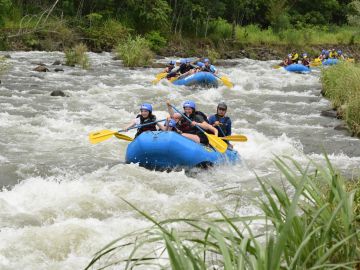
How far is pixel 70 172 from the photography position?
6496mm

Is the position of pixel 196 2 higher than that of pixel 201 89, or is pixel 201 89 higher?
pixel 196 2

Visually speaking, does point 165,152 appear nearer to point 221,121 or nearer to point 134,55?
point 221,121

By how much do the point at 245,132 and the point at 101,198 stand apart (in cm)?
462

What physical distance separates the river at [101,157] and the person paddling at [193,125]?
0.55 meters

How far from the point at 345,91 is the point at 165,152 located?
5855mm

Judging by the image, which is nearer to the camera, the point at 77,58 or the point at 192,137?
the point at 192,137

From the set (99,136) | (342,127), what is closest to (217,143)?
(99,136)

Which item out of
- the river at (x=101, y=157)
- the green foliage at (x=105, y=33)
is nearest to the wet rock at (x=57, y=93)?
the river at (x=101, y=157)

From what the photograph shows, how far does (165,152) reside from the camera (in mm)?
6531

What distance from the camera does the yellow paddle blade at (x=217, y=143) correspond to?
6.80 meters

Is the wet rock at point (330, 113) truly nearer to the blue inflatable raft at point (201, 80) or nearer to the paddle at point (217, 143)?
the blue inflatable raft at point (201, 80)

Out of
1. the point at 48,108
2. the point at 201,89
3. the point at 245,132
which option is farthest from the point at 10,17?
the point at 245,132

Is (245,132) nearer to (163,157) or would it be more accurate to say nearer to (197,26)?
(163,157)

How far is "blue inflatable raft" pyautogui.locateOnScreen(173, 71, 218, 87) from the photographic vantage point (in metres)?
14.3
